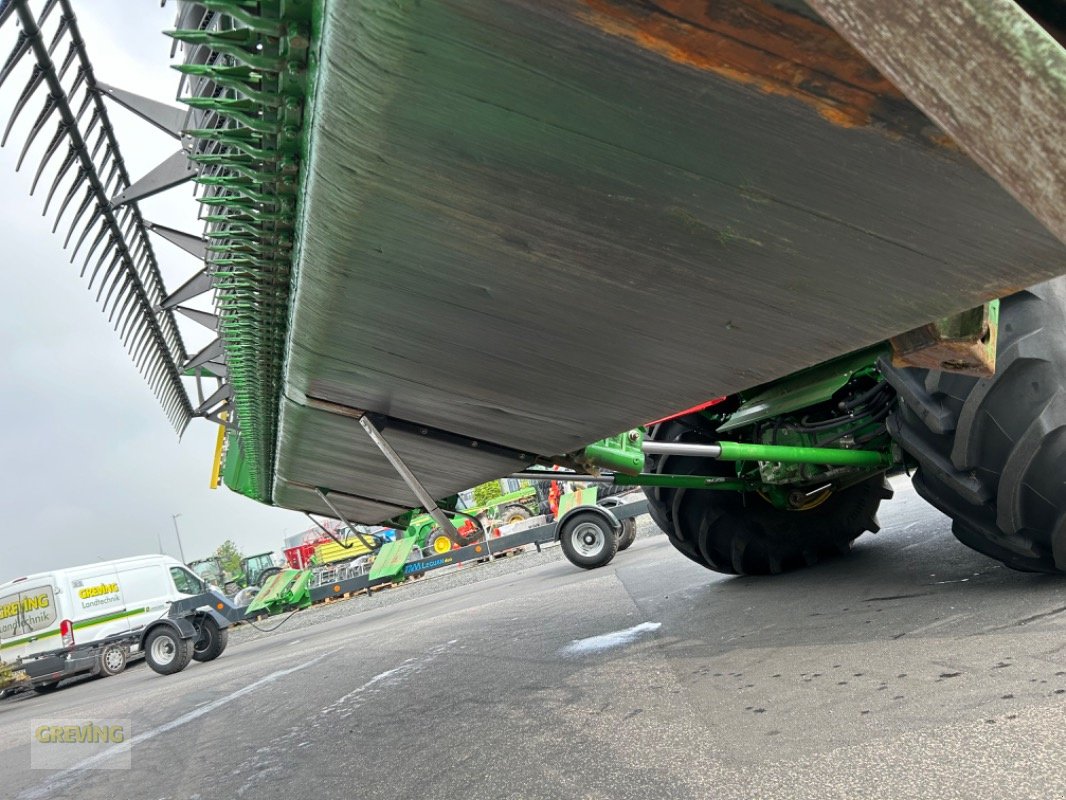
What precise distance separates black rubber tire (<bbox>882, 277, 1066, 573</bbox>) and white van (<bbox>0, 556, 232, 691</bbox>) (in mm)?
13081

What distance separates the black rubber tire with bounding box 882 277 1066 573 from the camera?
332cm

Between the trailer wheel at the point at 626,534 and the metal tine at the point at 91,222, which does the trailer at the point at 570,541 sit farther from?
the metal tine at the point at 91,222

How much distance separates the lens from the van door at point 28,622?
14.8 meters

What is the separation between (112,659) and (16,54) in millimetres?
14806

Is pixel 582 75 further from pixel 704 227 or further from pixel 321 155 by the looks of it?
pixel 321 155

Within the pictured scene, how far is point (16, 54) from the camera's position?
2361 millimetres

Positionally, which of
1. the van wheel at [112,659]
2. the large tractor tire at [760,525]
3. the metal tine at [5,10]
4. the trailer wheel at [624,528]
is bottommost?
the large tractor tire at [760,525]

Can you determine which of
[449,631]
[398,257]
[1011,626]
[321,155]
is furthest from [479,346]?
[449,631]

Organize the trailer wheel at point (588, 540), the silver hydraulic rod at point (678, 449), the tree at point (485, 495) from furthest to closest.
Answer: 1. the tree at point (485, 495)
2. the trailer wheel at point (588, 540)
3. the silver hydraulic rod at point (678, 449)

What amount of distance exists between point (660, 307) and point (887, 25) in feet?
3.35

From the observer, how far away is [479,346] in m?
2.17

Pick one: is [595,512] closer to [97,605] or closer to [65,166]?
[65,166]

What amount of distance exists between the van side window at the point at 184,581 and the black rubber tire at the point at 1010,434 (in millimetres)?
15403

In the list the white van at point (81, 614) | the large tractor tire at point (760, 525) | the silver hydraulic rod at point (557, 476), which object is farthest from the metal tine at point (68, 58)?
the white van at point (81, 614)
